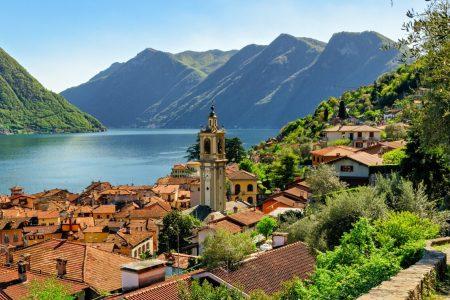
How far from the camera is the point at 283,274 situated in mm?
16438

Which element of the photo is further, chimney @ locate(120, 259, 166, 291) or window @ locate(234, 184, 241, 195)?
window @ locate(234, 184, 241, 195)

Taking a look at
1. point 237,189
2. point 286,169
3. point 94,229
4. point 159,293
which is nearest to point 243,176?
point 237,189

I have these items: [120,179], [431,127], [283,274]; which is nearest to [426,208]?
[431,127]

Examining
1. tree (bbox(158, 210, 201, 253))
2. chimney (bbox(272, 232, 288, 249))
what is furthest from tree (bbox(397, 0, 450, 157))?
tree (bbox(158, 210, 201, 253))

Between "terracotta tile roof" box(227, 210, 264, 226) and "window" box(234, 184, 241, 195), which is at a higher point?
"terracotta tile roof" box(227, 210, 264, 226)

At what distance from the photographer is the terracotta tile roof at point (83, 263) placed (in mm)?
21797

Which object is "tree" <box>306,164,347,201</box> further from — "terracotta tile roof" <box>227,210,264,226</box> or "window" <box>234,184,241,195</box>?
"window" <box>234,184,241,195</box>

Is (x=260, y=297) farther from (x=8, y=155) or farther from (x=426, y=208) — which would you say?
(x=8, y=155)

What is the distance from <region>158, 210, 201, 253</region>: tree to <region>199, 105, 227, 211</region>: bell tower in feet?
33.3

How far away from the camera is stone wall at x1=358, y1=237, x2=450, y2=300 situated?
7.36 meters

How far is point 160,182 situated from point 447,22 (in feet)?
299

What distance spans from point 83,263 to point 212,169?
30842mm

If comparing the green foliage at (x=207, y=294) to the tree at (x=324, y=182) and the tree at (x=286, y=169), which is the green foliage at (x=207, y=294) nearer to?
the tree at (x=324, y=182)

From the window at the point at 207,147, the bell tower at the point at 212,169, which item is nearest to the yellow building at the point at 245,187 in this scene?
the bell tower at the point at 212,169
